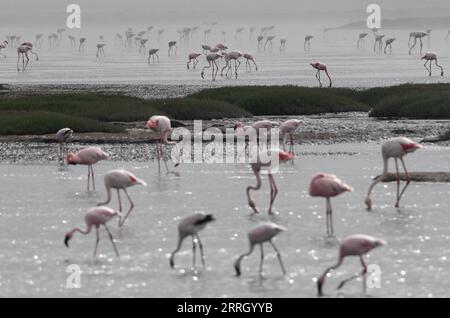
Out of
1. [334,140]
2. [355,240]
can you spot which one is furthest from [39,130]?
[355,240]

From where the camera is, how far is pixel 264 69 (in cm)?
5097

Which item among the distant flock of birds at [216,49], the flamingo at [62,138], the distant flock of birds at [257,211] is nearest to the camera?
the distant flock of birds at [257,211]

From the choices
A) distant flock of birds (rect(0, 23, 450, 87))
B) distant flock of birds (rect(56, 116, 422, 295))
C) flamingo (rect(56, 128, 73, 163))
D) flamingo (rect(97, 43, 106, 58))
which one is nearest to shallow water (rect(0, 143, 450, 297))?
distant flock of birds (rect(56, 116, 422, 295))

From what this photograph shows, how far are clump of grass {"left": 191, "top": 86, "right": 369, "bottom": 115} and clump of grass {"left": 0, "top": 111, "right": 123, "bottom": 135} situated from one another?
5600 mm

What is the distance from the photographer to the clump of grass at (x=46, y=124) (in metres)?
25.2

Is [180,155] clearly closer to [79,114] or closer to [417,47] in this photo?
[79,114]

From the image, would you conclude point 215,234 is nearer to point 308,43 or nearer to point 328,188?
point 328,188

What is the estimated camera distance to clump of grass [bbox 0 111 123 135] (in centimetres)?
2516

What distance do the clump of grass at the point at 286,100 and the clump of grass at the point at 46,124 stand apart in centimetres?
560

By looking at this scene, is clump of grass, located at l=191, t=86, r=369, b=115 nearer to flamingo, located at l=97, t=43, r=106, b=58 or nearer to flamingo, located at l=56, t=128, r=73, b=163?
flamingo, located at l=56, t=128, r=73, b=163

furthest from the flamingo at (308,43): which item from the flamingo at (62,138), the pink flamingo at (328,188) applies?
the pink flamingo at (328,188)

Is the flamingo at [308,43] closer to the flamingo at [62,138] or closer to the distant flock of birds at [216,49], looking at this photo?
the distant flock of birds at [216,49]

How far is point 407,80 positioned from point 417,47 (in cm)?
3575

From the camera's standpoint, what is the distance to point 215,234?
1438cm
